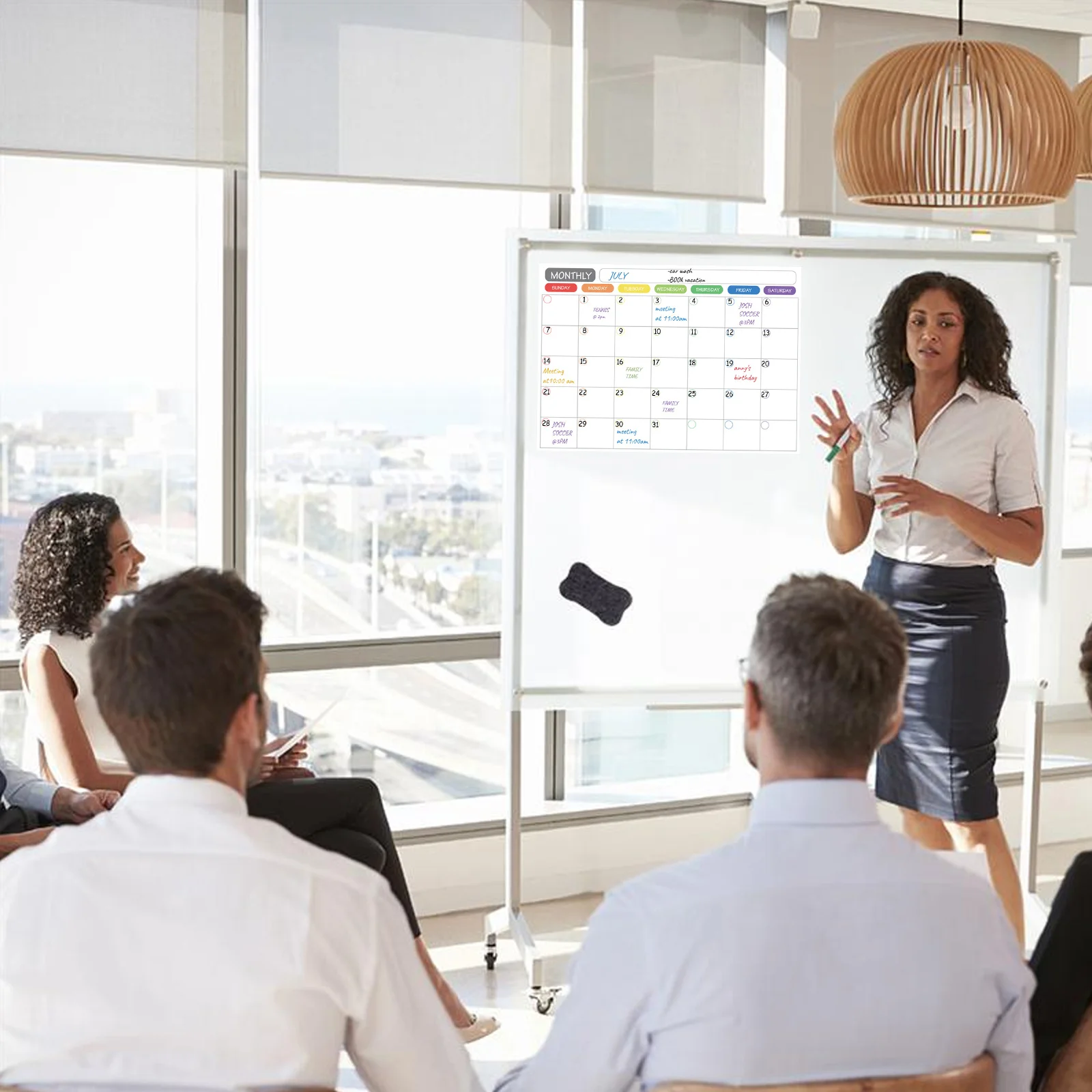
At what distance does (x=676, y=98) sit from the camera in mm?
4695

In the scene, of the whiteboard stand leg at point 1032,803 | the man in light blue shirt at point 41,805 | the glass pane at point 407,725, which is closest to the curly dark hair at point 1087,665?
the man in light blue shirt at point 41,805

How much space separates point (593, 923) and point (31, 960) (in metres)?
0.59

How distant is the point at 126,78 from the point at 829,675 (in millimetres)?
3155

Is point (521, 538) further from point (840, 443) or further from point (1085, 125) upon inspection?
point (1085, 125)

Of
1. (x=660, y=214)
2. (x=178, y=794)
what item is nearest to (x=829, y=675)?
(x=178, y=794)

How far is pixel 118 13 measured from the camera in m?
4.05

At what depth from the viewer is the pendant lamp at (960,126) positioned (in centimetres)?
319

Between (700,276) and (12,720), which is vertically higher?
(700,276)

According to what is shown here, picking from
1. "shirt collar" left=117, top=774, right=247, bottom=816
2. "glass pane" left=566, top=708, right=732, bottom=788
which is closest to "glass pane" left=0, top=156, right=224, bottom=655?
"glass pane" left=566, top=708, right=732, bottom=788

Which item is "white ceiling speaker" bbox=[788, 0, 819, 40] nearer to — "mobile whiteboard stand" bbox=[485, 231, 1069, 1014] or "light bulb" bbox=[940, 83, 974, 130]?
"mobile whiteboard stand" bbox=[485, 231, 1069, 1014]

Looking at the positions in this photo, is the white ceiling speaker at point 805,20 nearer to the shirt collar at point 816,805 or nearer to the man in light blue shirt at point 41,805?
the man in light blue shirt at point 41,805

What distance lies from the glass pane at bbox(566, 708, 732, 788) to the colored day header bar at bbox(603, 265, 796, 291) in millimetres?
1538

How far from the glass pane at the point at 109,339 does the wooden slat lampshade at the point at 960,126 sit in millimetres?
1941

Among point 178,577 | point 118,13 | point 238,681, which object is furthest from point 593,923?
point 118,13
